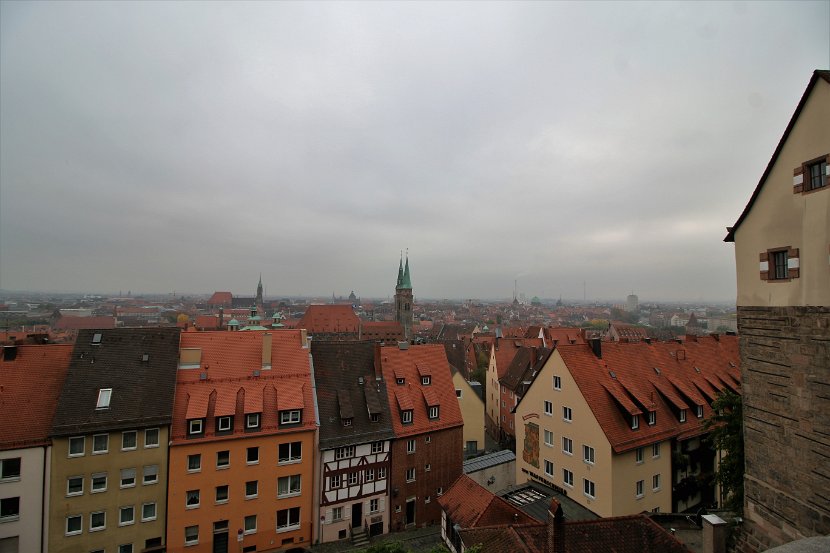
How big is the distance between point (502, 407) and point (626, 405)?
23.7 metres

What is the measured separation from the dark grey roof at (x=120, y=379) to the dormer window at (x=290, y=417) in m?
5.65

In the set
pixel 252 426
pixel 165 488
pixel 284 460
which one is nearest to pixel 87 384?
pixel 165 488

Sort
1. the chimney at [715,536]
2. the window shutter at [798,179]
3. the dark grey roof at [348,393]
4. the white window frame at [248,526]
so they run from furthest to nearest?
the dark grey roof at [348,393]
the white window frame at [248,526]
the chimney at [715,536]
the window shutter at [798,179]

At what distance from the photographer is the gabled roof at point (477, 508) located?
55.5 ft

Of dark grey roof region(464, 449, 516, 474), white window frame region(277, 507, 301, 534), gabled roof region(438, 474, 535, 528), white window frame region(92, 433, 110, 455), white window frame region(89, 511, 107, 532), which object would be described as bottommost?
white window frame region(277, 507, 301, 534)

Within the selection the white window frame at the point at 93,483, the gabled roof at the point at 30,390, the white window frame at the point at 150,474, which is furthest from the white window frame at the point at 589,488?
Result: the gabled roof at the point at 30,390

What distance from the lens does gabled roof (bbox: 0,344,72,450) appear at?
61.7 feet

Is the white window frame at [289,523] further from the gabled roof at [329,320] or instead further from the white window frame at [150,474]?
the gabled roof at [329,320]

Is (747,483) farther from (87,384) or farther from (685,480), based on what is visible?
(87,384)

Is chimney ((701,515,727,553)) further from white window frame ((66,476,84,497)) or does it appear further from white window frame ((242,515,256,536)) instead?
white window frame ((66,476,84,497))

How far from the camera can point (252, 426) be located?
884 inches

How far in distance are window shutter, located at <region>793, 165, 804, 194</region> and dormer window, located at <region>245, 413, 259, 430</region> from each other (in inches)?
974

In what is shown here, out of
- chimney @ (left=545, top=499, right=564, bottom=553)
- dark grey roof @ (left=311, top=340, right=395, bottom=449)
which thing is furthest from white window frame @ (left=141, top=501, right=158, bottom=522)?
chimney @ (left=545, top=499, right=564, bottom=553)

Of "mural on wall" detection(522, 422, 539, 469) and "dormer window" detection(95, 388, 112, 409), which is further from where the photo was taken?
"mural on wall" detection(522, 422, 539, 469)
